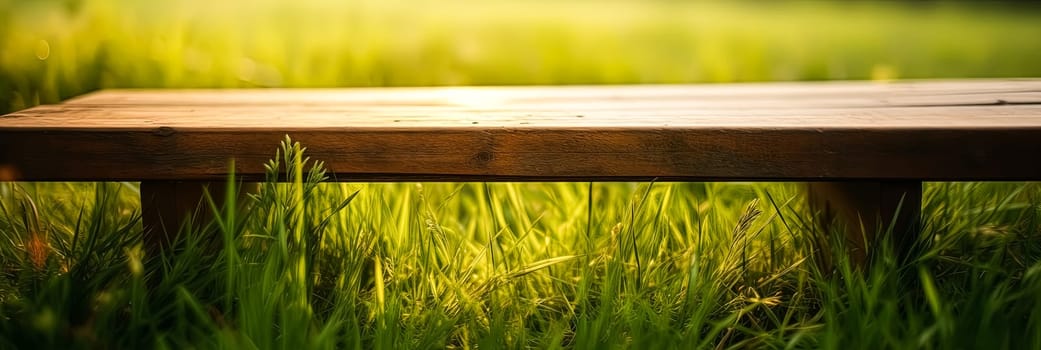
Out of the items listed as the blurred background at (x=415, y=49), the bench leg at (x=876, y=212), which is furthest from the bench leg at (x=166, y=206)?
the blurred background at (x=415, y=49)

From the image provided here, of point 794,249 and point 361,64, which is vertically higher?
point 361,64

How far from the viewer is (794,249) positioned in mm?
1770

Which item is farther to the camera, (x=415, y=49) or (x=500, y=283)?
(x=415, y=49)

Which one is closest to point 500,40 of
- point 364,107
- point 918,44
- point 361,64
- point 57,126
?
point 361,64

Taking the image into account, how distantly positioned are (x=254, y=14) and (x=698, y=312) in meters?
5.67

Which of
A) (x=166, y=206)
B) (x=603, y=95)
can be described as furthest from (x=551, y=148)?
(x=166, y=206)

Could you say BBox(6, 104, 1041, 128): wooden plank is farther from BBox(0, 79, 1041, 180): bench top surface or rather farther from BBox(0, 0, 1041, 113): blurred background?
BBox(0, 0, 1041, 113): blurred background

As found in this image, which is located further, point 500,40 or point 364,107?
point 500,40

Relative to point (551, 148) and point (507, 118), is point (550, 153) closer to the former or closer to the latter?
point (551, 148)

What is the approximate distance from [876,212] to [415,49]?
9.86 feet

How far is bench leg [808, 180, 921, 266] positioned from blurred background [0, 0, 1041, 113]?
56.4 inches

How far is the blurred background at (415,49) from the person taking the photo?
353 cm

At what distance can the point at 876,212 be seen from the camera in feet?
5.14

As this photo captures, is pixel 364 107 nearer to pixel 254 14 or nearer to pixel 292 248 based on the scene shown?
pixel 292 248
